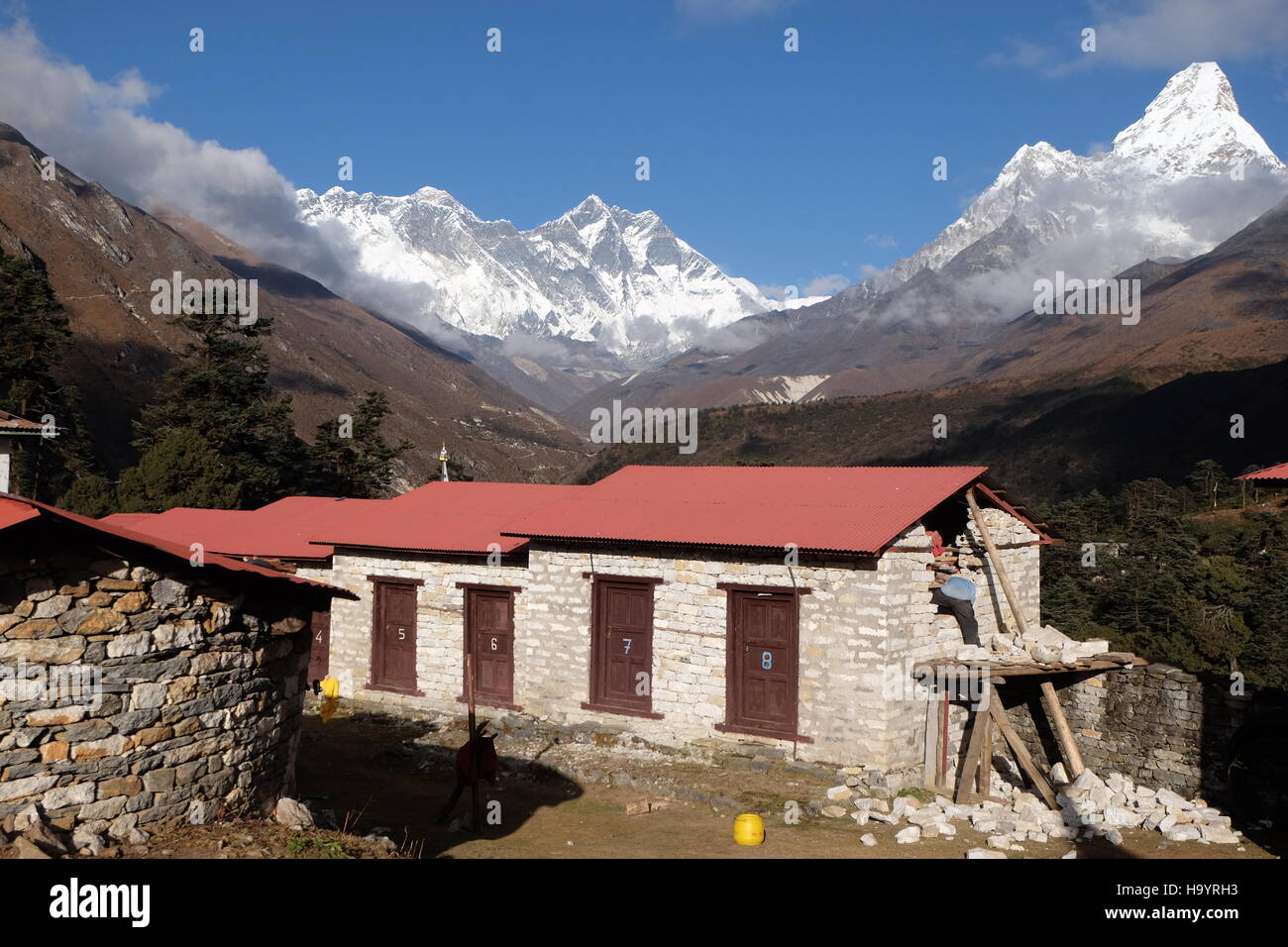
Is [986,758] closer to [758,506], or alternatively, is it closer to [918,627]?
[918,627]

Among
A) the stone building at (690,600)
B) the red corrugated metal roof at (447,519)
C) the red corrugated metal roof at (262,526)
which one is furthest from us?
the red corrugated metal roof at (262,526)

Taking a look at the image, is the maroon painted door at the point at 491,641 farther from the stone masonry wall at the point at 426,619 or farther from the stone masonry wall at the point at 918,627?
the stone masonry wall at the point at 918,627

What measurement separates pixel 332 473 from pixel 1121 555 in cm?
4156

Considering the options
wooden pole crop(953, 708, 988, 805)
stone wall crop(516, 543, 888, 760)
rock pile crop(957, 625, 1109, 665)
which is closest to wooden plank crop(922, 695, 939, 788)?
wooden pole crop(953, 708, 988, 805)

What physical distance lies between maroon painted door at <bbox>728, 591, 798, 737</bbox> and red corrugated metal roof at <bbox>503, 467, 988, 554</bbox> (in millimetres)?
1158

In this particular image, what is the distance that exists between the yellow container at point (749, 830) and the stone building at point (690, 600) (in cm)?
353

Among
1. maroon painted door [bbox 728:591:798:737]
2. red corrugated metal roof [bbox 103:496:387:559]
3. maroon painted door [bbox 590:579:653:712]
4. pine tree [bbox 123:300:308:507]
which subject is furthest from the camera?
pine tree [bbox 123:300:308:507]

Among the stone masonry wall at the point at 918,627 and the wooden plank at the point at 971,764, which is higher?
the stone masonry wall at the point at 918,627

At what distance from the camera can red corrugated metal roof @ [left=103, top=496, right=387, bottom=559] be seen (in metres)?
24.6

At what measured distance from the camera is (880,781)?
627 inches

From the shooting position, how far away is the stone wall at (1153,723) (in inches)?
609

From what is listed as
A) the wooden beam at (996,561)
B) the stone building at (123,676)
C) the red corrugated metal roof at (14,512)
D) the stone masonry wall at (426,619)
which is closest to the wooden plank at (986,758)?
the wooden beam at (996,561)

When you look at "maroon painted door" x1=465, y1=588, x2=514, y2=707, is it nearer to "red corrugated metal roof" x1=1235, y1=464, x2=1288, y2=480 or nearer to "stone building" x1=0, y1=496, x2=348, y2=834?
"stone building" x1=0, y1=496, x2=348, y2=834
